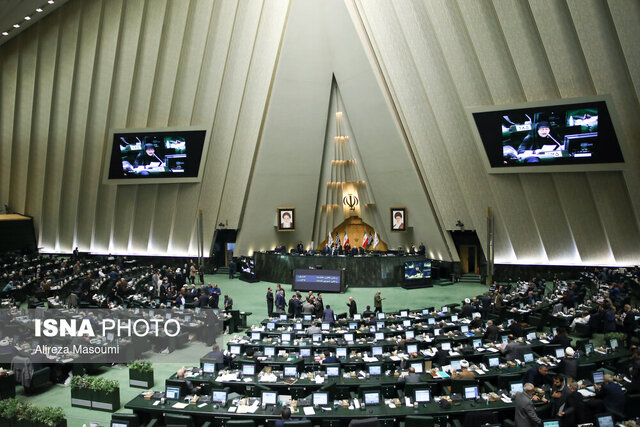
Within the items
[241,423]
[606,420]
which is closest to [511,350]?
[606,420]

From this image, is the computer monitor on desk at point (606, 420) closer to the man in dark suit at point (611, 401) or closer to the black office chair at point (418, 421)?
the man in dark suit at point (611, 401)

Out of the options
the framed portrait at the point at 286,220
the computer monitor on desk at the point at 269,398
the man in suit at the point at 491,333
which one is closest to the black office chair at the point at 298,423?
the computer monitor on desk at the point at 269,398

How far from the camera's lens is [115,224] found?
2897 cm

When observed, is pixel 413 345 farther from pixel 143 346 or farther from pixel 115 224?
pixel 115 224

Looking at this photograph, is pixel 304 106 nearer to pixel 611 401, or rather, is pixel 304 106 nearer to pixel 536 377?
pixel 536 377

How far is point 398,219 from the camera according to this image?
26.0 m

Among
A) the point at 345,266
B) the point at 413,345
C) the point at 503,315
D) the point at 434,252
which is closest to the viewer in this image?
the point at 413,345

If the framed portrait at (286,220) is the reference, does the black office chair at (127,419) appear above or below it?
below

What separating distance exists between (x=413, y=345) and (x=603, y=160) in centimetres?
1363

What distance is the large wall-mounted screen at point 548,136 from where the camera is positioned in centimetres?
1878

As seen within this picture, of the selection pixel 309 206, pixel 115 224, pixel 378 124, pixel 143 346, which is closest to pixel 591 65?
pixel 378 124

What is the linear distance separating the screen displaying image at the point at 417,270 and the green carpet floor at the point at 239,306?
0.70m

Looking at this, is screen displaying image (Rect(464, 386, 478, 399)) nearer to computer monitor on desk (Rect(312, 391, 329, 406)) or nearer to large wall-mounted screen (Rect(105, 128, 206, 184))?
computer monitor on desk (Rect(312, 391, 329, 406))

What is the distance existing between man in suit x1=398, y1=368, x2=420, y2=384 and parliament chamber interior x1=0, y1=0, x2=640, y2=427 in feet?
0.38
